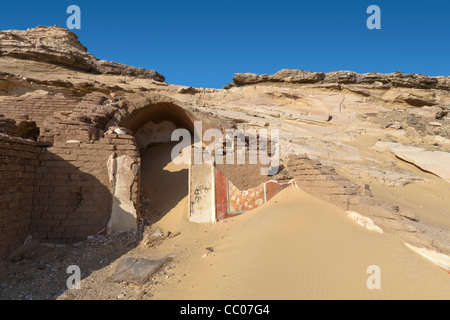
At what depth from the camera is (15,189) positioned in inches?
177

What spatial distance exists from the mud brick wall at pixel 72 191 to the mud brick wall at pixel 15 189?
0.17 metres

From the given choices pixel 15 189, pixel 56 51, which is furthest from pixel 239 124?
pixel 56 51

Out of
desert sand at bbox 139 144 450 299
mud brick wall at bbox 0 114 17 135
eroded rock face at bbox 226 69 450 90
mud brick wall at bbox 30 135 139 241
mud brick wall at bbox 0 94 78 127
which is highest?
eroded rock face at bbox 226 69 450 90

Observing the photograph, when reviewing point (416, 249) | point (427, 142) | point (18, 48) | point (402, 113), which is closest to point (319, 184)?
point (416, 249)

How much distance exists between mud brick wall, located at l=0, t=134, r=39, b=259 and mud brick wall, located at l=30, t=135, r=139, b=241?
6.8 inches

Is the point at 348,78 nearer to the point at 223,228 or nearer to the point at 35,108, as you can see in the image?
the point at 223,228

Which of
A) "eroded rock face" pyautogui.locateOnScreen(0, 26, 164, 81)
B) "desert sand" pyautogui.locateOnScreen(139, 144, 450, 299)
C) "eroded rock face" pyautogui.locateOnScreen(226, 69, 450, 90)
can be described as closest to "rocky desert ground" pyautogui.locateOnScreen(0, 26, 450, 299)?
"desert sand" pyautogui.locateOnScreen(139, 144, 450, 299)

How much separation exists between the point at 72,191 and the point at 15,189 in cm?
94

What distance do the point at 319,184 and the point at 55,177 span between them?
5.65m

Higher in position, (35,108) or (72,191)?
(35,108)

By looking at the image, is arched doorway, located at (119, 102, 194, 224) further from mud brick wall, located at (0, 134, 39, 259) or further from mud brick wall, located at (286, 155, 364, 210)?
mud brick wall, located at (286, 155, 364, 210)

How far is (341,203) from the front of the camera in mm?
4746

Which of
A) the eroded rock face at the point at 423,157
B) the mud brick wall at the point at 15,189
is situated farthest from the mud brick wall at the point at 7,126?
the eroded rock face at the point at 423,157

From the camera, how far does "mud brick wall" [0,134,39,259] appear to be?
417cm
